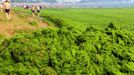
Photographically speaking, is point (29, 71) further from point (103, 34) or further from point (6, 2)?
point (6, 2)

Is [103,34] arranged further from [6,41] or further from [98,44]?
[6,41]

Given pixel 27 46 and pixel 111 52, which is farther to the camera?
pixel 111 52

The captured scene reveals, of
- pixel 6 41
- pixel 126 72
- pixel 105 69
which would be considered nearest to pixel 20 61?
pixel 6 41

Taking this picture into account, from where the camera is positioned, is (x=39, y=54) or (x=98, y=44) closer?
(x=39, y=54)

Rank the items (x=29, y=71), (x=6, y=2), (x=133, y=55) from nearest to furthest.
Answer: (x=29, y=71) < (x=133, y=55) < (x=6, y=2)

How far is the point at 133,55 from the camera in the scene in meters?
13.1

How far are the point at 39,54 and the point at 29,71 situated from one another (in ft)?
2.28

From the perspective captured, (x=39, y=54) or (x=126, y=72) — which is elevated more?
(x=39, y=54)

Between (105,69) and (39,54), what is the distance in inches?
83.8

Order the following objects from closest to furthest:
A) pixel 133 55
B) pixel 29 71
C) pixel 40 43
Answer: pixel 29 71 → pixel 40 43 → pixel 133 55

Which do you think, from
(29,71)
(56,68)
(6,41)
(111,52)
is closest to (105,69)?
(111,52)

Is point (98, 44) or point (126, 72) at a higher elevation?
point (98, 44)

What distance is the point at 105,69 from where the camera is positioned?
12.2 m

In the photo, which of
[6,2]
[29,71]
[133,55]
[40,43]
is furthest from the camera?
[6,2]
